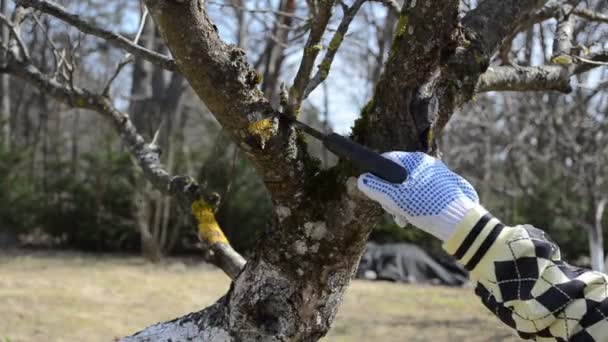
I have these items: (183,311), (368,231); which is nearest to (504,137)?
(183,311)

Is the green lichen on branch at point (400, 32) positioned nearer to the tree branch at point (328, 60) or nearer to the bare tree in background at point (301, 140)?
the bare tree in background at point (301, 140)

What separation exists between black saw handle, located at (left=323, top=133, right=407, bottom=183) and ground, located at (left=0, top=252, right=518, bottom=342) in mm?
4772

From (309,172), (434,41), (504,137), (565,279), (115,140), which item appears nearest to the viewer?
(565,279)

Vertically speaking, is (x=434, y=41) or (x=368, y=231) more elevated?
(x=434, y=41)

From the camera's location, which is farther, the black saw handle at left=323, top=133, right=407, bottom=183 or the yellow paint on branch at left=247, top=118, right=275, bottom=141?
the yellow paint on branch at left=247, top=118, right=275, bottom=141

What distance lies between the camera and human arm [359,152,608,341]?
4.20ft

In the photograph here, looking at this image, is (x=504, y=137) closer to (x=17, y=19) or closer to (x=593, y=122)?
(x=593, y=122)

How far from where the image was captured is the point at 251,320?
2.03 meters

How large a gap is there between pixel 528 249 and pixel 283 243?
876 mm

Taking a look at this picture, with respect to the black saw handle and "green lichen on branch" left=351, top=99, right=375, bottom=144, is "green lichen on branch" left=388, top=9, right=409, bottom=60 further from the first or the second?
the black saw handle

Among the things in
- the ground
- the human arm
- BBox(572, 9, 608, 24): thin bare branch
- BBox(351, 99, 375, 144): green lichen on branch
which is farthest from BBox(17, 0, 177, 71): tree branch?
the ground

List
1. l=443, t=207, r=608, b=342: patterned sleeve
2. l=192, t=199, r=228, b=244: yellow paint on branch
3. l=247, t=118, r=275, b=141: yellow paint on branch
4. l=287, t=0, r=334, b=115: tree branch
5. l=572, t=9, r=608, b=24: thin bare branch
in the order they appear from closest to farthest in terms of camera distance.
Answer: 1. l=443, t=207, r=608, b=342: patterned sleeve
2. l=247, t=118, r=275, b=141: yellow paint on branch
3. l=287, t=0, r=334, b=115: tree branch
4. l=192, t=199, r=228, b=244: yellow paint on branch
5. l=572, t=9, r=608, b=24: thin bare branch

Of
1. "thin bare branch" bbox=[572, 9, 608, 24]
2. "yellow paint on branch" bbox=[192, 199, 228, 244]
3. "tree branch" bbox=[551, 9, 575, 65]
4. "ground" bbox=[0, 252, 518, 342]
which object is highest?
"thin bare branch" bbox=[572, 9, 608, 24]

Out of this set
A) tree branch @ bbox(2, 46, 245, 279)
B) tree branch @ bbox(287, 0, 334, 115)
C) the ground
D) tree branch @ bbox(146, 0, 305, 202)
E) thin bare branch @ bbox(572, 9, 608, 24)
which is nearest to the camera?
tree branch @ bbox(146, 0, 305, 202)
